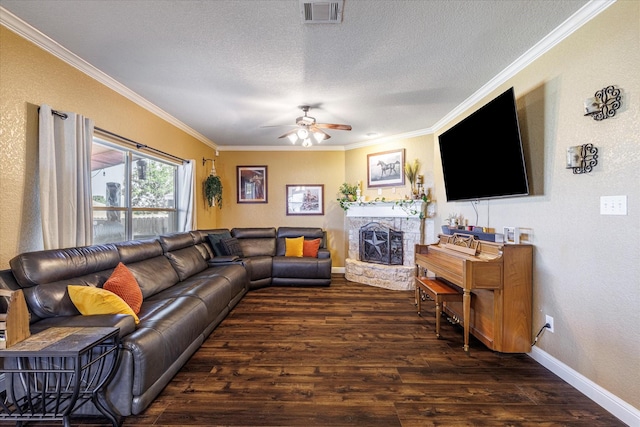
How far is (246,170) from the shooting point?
560 cm

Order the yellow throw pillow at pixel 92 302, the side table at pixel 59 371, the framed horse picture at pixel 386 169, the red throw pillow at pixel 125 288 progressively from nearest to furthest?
the side table at pixel 59 371
the yellow throw pillow at pixel 92 302
the red throw pillow at pixel 125 288
the framed horse picture at pixel 386 169

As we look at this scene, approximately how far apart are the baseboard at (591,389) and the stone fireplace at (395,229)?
217 cm

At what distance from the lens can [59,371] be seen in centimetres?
131

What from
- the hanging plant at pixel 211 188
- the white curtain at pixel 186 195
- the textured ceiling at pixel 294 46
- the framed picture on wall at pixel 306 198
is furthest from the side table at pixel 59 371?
the framed picture on wall at pixel 306 198

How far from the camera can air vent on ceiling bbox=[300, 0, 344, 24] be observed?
172 cm

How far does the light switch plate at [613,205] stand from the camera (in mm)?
1632

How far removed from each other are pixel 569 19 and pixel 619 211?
1440mm

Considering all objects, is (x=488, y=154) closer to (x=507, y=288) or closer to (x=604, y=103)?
(x=604, y=103)

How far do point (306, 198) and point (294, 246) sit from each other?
1118 millimetres

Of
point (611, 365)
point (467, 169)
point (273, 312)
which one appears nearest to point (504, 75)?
point (467, 169)

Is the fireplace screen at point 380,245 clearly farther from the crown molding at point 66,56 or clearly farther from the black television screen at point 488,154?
the crown molding at point 66,56

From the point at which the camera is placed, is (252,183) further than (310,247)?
Yes

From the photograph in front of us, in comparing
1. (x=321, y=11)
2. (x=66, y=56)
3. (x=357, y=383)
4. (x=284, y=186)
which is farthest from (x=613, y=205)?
(x=284, y=186)

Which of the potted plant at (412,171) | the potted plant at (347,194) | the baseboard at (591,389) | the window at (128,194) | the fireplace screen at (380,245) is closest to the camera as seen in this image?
the baseboard at (591,389)
